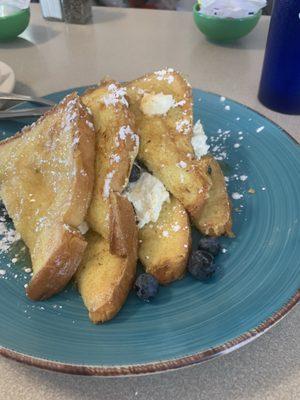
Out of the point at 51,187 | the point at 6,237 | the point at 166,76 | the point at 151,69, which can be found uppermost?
the point at 166,76

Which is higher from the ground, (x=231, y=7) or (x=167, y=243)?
(x=231, y=7)

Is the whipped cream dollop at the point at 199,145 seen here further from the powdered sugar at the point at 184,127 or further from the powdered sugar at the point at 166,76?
the powdered sugar at the point at 166,76

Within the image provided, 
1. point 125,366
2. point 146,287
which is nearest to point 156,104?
point 146,287

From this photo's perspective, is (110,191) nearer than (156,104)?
Yes

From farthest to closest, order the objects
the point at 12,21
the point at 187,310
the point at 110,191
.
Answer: the point at 12,21 < the point at 110,191 < the point at 187,310

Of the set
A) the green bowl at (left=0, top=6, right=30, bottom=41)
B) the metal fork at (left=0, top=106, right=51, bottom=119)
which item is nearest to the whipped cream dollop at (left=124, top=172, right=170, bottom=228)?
the metal fork at (left=0, top=106, right=51, bottom=119)

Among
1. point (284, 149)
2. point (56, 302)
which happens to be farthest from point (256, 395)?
point (284, 149)

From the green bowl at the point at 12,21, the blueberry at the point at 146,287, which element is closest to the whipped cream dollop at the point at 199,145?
the blueberry at the point at 146,287

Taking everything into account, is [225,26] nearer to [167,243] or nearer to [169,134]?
[169,134]
